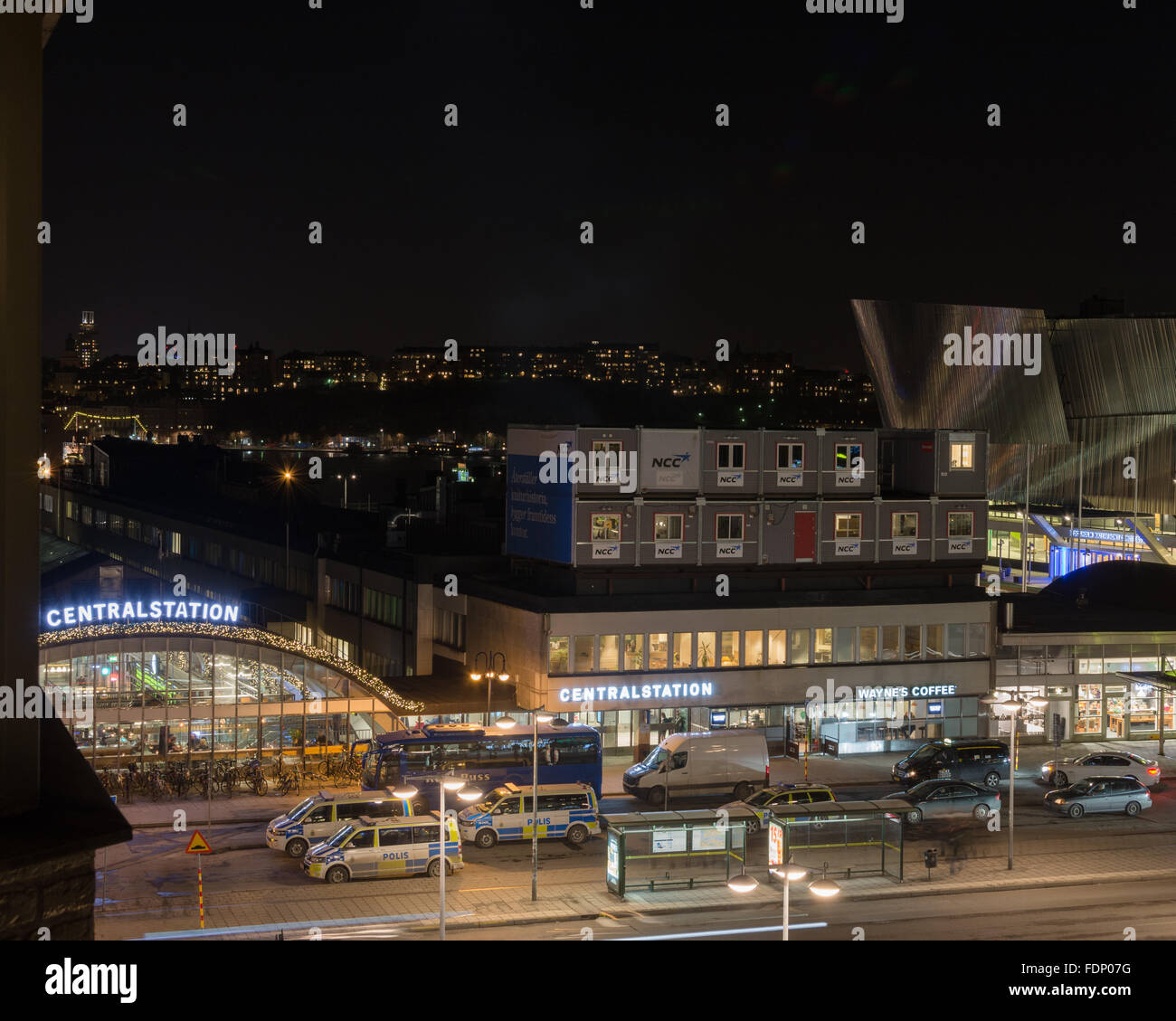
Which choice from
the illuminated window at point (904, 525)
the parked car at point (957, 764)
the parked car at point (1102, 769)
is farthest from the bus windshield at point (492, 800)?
the illuminated window at point (904, 525)

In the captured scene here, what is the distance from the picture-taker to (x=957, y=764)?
37.6m

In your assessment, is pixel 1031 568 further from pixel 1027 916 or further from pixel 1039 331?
pixel 1027 916

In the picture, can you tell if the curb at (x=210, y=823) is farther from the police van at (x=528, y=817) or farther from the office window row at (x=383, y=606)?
the office window row at (x=383, y=606)

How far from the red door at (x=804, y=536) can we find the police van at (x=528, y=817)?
13.6 meters

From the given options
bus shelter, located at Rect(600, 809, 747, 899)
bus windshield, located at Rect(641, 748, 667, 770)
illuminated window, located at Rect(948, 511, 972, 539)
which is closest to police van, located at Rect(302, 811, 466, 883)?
bus shelter, located at Rect(600, 809, 747, 899)

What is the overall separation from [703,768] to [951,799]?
6226 mm

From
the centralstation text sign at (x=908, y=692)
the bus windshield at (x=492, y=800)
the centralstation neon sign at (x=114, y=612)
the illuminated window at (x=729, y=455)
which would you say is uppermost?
the illuminated window at (x=729, y=455)

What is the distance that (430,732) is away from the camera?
3372 cm

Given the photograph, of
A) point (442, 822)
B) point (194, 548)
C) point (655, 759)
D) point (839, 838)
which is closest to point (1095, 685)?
point (655, 759)

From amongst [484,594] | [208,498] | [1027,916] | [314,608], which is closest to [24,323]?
[1027,916]

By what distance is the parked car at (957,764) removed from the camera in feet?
123

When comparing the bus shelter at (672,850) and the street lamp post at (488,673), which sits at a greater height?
the street lamp post at (488,673)

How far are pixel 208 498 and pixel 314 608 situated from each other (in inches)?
1168
